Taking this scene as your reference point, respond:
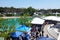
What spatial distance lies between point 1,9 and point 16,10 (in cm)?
564

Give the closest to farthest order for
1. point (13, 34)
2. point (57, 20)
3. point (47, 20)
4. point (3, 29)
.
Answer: point (13, 34) < point (3, 29) < point (57, 20) < point (47, 20)

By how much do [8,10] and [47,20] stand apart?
117 feet

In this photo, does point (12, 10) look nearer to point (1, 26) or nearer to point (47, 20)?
point (47, 20)

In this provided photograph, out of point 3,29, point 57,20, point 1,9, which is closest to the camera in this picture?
point 3,29

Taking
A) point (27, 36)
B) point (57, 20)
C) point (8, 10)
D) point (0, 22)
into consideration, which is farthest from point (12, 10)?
point (27, 36)

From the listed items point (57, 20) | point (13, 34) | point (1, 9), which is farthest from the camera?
point (1, 9)

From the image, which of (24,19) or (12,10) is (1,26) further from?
(12,10)

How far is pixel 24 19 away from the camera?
1989 centimetres

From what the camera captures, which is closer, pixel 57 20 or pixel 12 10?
pixel 57 20

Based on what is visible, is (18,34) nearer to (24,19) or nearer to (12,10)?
(24,19)

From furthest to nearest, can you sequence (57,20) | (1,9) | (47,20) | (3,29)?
(1,9)
(47,20)
(57,20)
(3,29)

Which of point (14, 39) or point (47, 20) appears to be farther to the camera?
point (47, 20)

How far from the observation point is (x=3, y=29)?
484 inches

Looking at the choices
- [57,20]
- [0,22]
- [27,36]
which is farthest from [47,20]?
[27,36]
